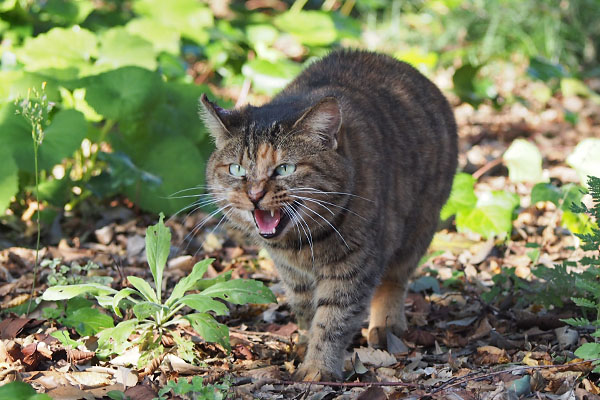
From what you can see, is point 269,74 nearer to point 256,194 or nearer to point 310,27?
point 310,27

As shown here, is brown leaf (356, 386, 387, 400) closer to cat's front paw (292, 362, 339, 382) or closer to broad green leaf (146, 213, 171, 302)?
cat's front paw (292, 362, 339, 382)

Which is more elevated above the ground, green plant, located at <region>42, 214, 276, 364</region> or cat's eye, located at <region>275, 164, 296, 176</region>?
A: cat's eye, located at <region>275, 164, 296, 176</region>

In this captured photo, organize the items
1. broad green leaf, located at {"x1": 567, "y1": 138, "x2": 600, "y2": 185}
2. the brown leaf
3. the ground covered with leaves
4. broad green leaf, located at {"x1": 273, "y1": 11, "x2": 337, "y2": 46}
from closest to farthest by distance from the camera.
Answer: the brown leaf → the ground covered with leaves → broad green leaf, located at {"x1": 567, "y1": 138, "x2": 600, "y2": 185} → broad green leaf, located at {"x1": 273, "y1": 11, "x2": 337, "y2": 46}

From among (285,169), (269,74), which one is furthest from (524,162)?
(285,169)

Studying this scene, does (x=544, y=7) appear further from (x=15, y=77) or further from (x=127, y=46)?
(x=15, y=77)

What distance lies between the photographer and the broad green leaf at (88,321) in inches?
121

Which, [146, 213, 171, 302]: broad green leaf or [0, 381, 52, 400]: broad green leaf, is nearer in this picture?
[0, 381, 52, 400]: broad green leaf

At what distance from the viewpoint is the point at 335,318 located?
10.1 feet

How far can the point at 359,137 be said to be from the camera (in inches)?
128

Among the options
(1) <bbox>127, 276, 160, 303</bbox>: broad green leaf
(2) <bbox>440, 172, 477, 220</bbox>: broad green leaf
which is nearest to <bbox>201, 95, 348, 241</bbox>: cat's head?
(1) <bbox>127, 276, 160, 303</bbox>: broad green leaf

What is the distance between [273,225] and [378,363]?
804mm

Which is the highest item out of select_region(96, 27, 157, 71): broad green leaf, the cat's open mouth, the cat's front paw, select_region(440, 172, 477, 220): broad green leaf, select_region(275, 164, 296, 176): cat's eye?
select_region(275, 164, 296, 176): cat's eye

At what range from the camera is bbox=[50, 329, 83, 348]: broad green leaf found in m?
Result: 2.94

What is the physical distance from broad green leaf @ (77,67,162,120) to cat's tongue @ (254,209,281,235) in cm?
171
